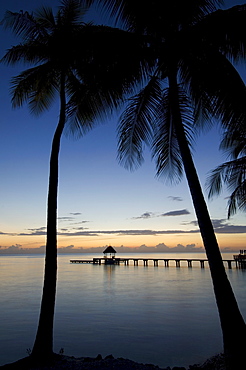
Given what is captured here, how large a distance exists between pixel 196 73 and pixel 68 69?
3560 mm

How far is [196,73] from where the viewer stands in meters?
7.14

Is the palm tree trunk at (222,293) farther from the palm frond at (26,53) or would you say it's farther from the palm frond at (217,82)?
the palm frond at (26,53)

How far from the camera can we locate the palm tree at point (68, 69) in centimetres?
714

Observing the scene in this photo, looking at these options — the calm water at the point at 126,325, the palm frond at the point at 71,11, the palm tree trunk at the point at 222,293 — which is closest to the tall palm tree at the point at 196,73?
the palm tree trunk at the point at 222,293

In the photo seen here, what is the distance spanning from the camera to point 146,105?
820 centimetres

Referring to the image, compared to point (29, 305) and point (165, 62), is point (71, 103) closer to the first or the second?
point (165, 62)

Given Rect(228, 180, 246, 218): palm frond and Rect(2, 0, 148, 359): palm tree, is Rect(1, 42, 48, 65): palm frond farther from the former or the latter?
Rect(228, 180, 246, 218): palm frond

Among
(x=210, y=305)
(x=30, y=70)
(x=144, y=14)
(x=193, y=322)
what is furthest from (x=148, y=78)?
(x=210, y=305)

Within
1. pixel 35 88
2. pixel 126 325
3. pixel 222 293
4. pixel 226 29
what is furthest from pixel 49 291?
pixel 126 325

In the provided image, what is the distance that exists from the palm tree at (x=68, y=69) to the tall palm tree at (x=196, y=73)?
0.57 m

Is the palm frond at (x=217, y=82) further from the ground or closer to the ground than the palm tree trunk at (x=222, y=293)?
further from the ground

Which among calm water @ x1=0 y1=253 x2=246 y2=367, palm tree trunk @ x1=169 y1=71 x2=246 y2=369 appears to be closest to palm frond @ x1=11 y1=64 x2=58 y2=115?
palm tree trunk @ x1=169 y1=71 x2=246 y2=369

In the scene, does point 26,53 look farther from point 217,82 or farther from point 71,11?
point 217,82

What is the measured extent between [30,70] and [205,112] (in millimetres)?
4971
